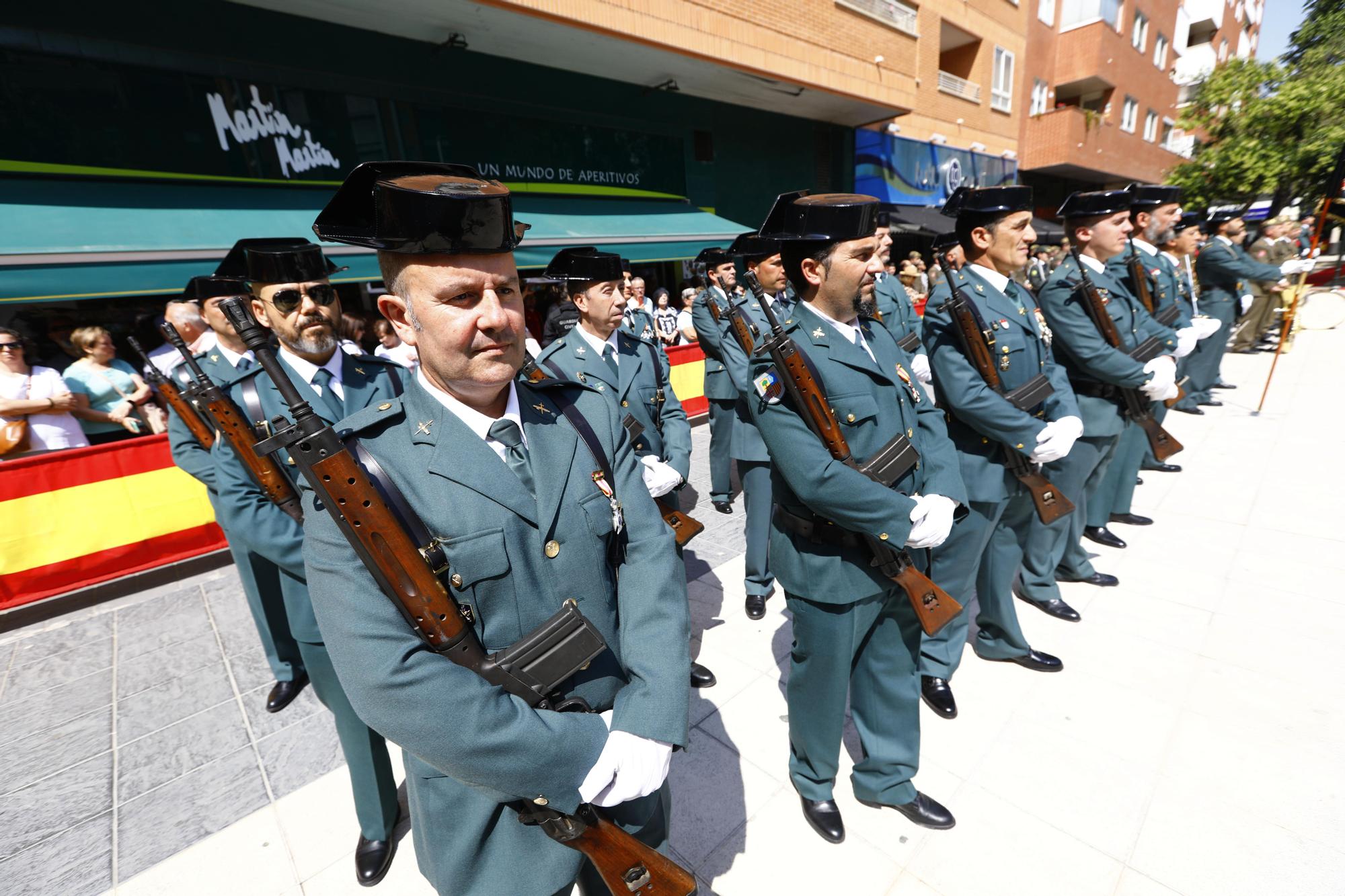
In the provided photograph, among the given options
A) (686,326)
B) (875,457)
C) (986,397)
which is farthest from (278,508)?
(686,326)

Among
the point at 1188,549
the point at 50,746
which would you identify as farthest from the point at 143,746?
the point at 1188,549

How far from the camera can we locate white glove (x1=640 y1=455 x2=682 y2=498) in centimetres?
314

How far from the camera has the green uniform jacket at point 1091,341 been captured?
3646 millimetres

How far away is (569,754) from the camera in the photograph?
133cm

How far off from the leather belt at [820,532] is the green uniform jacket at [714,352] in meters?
2.69

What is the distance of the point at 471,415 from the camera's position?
146cm

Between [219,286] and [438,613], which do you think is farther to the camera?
[219,286]

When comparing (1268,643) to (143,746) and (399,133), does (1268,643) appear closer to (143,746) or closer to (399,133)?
(143,746)

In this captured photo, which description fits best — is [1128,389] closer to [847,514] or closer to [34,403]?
[847,514]

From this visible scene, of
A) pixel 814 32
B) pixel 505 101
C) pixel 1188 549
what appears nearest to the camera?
pixel 1188 549

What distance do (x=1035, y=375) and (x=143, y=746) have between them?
532 centimetres

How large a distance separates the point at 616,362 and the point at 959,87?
61.6ft

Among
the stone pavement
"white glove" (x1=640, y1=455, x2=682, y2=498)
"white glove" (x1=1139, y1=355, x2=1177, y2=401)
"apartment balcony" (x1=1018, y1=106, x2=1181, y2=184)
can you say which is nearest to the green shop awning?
the stone pavement

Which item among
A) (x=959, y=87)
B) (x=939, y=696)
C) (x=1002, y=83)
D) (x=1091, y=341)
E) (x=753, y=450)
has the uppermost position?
(x=1002, y=83)
